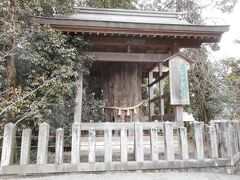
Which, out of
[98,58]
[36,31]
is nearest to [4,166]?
[36,31]

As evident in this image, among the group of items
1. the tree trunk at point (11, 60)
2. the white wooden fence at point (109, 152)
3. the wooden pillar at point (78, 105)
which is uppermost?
the tree trunk at point (11, 60)

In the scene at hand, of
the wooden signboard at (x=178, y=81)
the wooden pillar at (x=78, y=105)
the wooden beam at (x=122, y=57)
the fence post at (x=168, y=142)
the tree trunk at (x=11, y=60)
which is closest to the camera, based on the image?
the fence post at (x=168, y=142)

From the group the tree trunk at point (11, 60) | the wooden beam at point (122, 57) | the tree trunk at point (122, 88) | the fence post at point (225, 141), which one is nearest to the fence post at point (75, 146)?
the tree trunk at point (11, 60)

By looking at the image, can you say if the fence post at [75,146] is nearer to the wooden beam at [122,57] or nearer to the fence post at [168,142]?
the fence post at [168,142]

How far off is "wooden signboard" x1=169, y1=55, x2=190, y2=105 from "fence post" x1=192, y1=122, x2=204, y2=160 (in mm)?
1301

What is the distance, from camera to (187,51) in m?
10.2

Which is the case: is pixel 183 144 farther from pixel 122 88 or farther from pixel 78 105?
pixel 122 88

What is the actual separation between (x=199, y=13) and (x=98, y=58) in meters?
7.88

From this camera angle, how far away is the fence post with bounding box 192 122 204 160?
13.6 feet

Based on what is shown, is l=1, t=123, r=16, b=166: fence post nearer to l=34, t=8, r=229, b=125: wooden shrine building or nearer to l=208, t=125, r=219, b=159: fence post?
l=34, t=8, r=229, b=125: wooden shrine building

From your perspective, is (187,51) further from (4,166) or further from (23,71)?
(4,166)

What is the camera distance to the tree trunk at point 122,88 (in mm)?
7609

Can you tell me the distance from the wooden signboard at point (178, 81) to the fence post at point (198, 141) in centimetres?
130

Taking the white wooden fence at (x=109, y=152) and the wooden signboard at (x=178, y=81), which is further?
the wooden signboard at (x=178, y=81)
